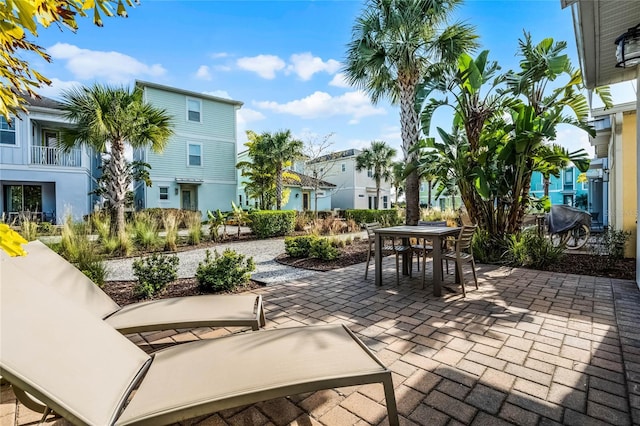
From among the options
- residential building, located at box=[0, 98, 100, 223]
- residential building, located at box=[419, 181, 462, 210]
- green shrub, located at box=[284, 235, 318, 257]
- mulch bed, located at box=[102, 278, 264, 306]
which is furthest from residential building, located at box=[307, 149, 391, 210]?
mulch bed, located at box=[102, 278, 264, 306]

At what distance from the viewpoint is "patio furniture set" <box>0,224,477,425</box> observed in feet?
4.40

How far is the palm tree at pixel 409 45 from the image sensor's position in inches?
331

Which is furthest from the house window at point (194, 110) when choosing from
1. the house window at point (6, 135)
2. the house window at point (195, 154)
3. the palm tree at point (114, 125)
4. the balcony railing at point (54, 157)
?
the palm tree at point (114, 125)

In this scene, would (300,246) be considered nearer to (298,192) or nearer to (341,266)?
(341,266)

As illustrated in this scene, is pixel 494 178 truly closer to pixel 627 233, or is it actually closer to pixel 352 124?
pixel 627 233

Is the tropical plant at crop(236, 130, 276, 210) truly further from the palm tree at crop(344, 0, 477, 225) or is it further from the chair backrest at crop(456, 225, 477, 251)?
the chair backrest at crop(456, 225, 477, 251)

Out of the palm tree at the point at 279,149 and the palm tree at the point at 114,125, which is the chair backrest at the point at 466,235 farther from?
the palm tree at the point at 279,149

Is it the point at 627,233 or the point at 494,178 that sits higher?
the point at 494,178

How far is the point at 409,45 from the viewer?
8375 millimetres

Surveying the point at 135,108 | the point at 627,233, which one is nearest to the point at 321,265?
the point at 627,233

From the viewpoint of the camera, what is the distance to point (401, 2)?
8367mm

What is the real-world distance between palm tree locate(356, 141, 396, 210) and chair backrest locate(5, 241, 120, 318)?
26029 millimetres

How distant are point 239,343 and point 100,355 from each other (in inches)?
31.6

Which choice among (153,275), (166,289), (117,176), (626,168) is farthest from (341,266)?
(117,176)
